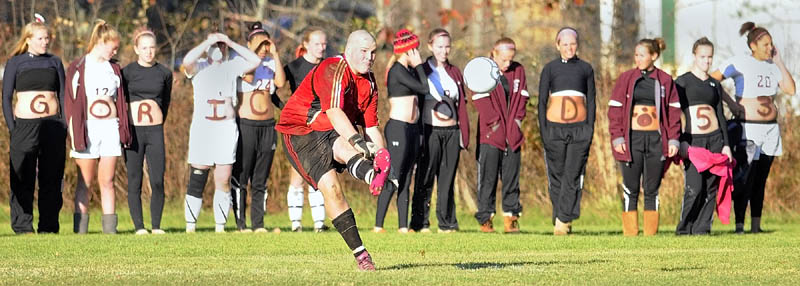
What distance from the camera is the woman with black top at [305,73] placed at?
16672 millimetres

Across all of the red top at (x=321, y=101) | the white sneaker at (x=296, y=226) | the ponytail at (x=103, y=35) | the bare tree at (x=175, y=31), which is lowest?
the white sneaker at (x=296, y=226)

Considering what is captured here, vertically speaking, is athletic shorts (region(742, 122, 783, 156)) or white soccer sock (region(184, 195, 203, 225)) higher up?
athletic shorts (region(742, 122, 783, 156))

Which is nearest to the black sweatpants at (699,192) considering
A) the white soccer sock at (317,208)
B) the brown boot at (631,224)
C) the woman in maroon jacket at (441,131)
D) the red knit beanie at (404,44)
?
the brown boot at (631,224)

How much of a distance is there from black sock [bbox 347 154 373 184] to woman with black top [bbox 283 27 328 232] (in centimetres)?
583

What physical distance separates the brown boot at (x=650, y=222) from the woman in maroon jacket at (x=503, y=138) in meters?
1.50

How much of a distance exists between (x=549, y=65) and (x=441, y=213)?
210 centimetres

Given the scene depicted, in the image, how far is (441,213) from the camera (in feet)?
55.6

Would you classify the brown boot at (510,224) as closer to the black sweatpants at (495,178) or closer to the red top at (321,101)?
the black sweatpants at (495,178)

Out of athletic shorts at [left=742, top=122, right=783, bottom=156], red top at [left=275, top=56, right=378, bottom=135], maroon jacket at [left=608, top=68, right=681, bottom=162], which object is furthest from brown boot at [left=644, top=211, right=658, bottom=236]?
red top at [left=275, top=56, right=378, bottom=135]

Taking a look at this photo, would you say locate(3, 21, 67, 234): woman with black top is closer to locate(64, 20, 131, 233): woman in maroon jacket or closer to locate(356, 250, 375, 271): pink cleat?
locate(64, 20, 131, 233): woman in maroon jacket

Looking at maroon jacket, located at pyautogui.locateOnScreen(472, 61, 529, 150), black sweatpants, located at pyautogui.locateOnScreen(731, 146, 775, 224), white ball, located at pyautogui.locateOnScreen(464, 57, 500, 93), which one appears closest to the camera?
white ball, located at pyautogui.locateOnScreen(464, 57, 500, 93)

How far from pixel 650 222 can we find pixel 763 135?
6.09 feet

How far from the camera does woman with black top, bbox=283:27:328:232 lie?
16.7 m

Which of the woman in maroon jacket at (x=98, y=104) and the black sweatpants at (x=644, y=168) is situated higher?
the woman in maroon jacket at (x=98, y=104)
